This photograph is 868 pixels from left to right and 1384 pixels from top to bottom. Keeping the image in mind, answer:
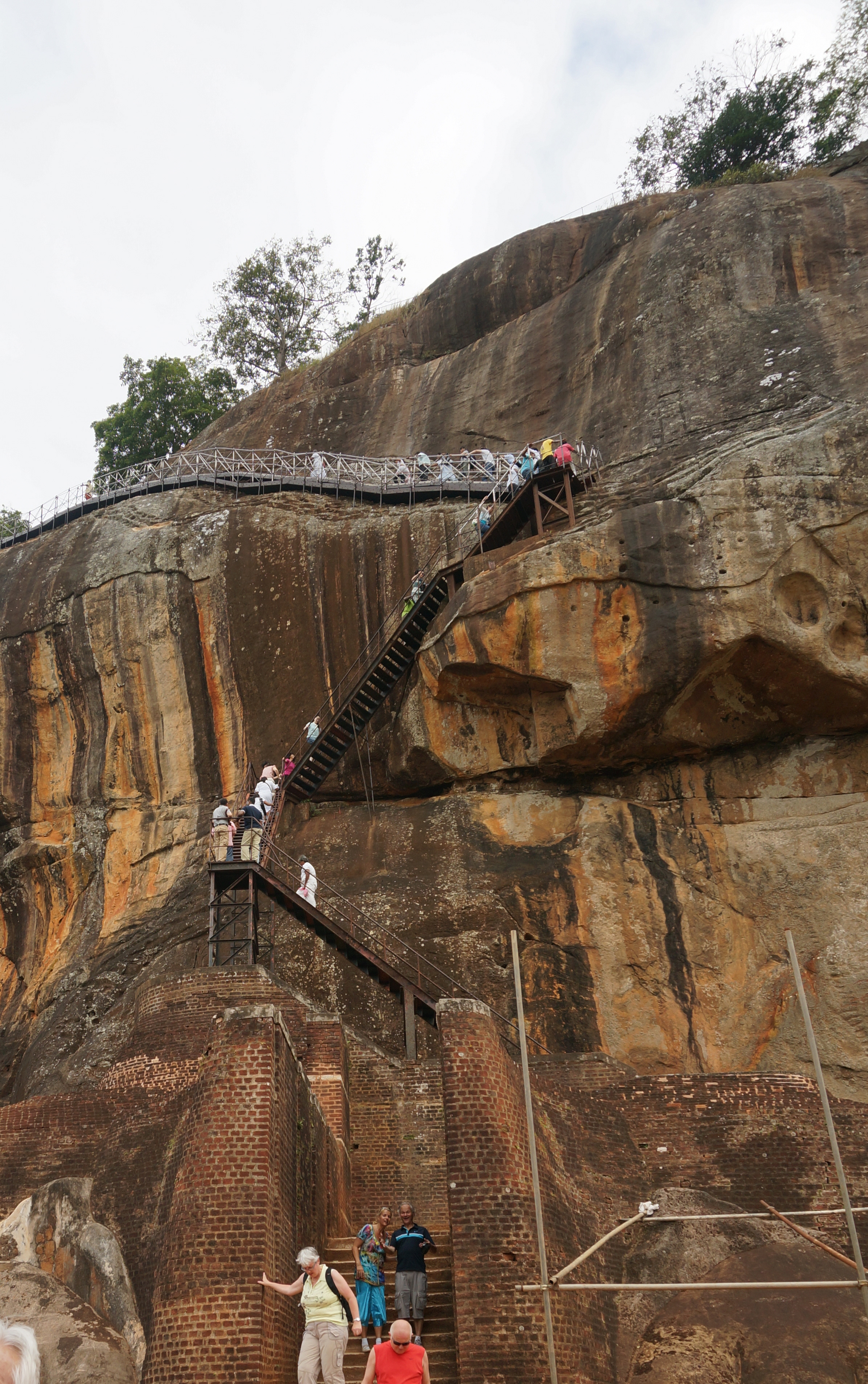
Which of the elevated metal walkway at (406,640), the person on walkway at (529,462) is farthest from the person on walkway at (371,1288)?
the person on walkway at (529,462)

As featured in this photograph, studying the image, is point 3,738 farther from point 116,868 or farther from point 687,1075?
point 687,1075

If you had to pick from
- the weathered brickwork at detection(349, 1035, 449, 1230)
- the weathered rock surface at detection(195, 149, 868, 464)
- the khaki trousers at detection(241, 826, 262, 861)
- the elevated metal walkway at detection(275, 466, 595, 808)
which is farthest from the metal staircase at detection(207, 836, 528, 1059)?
the weathered rock surface at detection(195, 149, 868, 464)

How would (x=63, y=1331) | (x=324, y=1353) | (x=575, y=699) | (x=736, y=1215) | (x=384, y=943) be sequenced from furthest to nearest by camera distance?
(x=575, y=699) → (x=384, y=943) → (x=736, y=1215) → (x=63, y=1331) → (x=324, y=1353)

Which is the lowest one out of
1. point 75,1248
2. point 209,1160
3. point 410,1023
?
point 75,1248

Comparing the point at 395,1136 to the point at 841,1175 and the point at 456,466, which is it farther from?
the point at 456,466

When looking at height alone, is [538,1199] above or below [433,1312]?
above

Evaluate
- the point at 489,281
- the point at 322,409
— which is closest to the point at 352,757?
the point at 322,409

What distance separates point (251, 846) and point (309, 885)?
1.69 m

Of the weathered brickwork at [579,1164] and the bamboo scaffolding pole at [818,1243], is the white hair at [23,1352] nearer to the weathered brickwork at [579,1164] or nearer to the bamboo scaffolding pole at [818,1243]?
the weathered brickwork at [579,1164]

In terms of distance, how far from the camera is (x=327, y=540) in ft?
76.3

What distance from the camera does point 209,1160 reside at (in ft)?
32.4

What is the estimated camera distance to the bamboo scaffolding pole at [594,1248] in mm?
9227

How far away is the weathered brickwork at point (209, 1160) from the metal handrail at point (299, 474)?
44.4ft

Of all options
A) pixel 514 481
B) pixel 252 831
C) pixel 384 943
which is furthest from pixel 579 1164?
pixel 514 481
